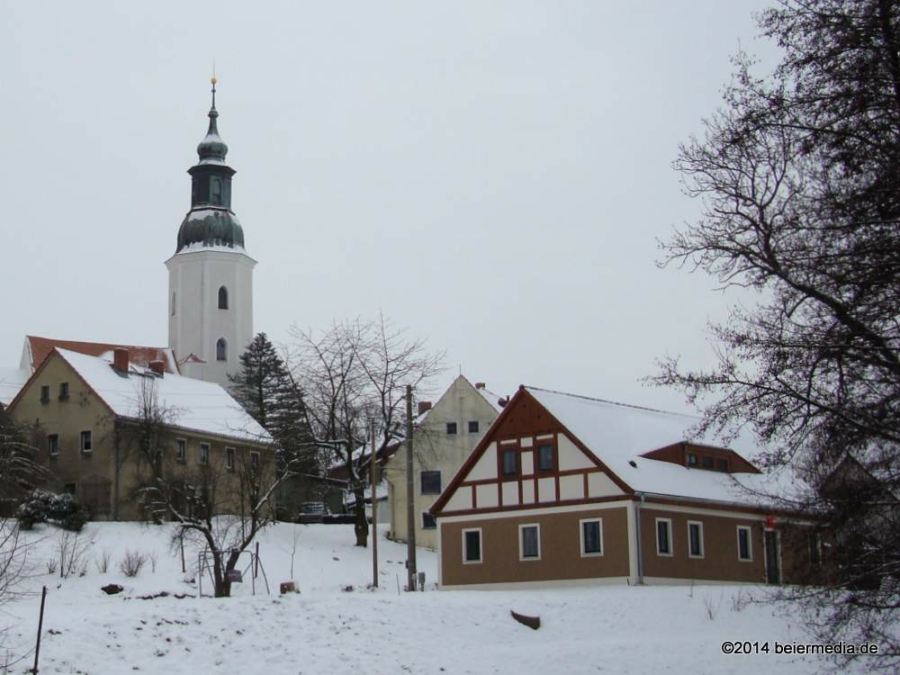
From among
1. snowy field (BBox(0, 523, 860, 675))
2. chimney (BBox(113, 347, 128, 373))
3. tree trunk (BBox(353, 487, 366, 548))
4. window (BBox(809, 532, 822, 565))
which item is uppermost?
chimney (BBox(113, 347, 128, 373))

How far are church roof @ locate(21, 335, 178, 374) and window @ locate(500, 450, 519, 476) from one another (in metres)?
46.2

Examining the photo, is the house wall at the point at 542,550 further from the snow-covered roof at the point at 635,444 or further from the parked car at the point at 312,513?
the parked car at the point at 312,513

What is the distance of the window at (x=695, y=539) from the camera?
133 feet

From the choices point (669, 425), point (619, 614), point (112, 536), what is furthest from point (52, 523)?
point (619, 614)

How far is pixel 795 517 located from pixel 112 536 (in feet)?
124

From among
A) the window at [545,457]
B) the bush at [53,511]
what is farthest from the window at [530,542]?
the bush at [53,511]

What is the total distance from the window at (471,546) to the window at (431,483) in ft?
69.7

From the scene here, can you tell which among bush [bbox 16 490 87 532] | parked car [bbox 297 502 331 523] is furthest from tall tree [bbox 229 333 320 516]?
bush [bbox 16 490 87 532]

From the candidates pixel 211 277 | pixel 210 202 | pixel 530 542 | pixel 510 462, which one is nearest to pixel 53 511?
pixel 510 462

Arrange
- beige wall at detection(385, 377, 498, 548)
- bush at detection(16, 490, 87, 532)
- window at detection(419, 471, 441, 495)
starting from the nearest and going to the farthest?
bush at detection(16, 490, 87, 532) < beige wall at detection(385, 377, 498, 548) < window at detection(419, 471, 441, 495)

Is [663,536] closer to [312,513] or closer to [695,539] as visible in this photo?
[695,539]

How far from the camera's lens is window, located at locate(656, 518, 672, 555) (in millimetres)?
39375

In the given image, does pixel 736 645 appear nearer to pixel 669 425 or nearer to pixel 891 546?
pixel 891 546

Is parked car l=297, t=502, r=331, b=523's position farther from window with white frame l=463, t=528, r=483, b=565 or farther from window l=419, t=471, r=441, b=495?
window with white frame l=463, t=528, r=483, b=565
